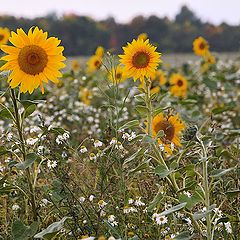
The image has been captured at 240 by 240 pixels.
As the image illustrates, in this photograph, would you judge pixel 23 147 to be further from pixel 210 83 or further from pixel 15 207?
pixel 210 83

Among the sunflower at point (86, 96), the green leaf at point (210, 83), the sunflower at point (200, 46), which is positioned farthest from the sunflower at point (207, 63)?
the sunflower at point (86, 96)

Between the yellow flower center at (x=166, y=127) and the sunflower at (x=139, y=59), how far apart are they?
1.13ft

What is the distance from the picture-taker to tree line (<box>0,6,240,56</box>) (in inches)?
520

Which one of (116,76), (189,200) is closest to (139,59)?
(116,76)

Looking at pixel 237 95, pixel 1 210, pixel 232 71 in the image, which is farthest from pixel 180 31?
pixel 1 210

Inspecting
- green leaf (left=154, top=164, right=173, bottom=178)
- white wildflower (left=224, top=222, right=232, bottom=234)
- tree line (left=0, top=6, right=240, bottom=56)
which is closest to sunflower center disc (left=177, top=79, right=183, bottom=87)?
white wildflower (left=224, top=222, right=232, bottom=234)

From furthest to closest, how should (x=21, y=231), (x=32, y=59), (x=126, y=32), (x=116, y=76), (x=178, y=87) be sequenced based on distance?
(x=126, y=32) < (x=178, y=87) < (x=116, y=76) < (x=32, y=59) < (x=21, y=231)

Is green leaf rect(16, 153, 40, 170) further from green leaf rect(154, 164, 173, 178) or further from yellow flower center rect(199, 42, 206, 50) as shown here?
yellow flower center rect(199, 42, 206, 50)

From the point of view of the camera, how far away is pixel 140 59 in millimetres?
2365

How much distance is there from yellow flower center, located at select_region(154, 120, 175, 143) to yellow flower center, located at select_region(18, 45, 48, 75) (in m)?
0.62

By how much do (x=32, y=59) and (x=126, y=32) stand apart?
12340 millimetres

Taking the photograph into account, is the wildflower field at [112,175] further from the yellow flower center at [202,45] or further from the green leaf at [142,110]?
the yellow flower center at [202,45]

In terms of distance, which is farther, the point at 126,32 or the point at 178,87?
the point at 126,32

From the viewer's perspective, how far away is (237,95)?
6184mm
